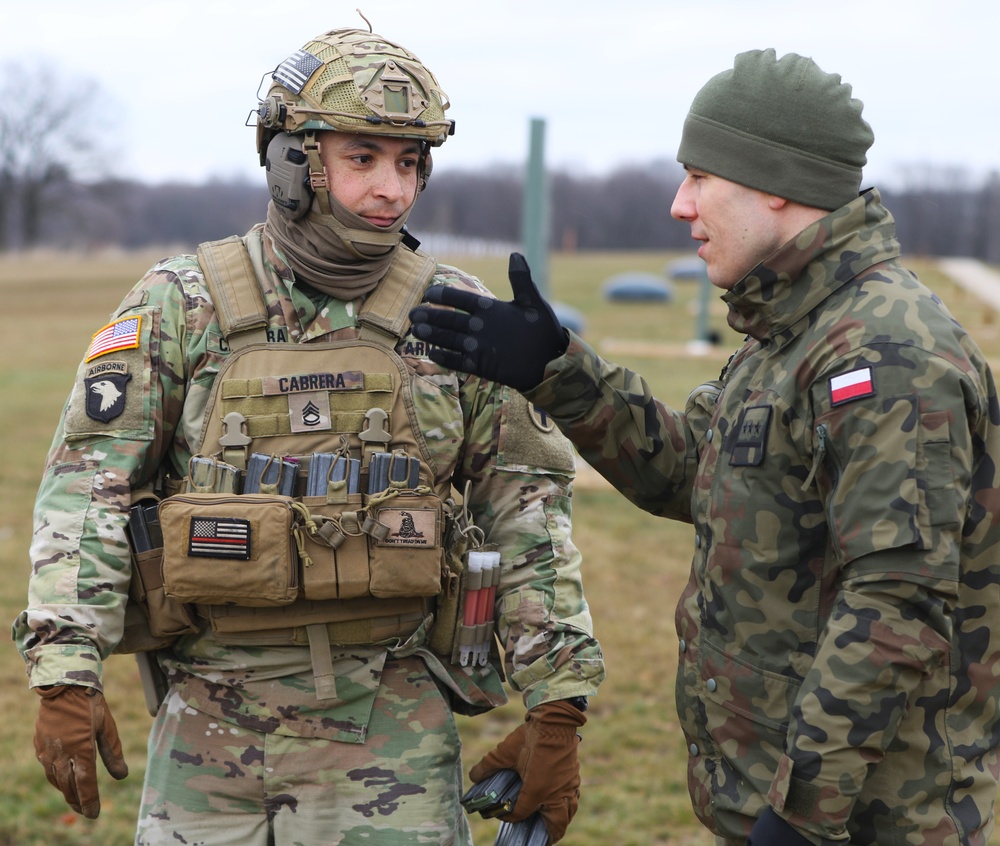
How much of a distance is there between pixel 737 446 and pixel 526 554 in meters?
0.88

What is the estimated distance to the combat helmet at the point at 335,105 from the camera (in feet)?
9.95

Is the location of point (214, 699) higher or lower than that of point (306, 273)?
lower

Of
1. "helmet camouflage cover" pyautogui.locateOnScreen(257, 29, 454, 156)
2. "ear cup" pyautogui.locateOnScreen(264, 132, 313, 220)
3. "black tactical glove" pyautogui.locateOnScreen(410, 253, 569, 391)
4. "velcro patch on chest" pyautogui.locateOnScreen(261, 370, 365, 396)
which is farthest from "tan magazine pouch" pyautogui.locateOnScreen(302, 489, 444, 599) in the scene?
"helmet camouflage cover" pyautogui.locateOnScreen(257, 29, 454, 156)

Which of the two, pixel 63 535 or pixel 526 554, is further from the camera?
pixel 526 554

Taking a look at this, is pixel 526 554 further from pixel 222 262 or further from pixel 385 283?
pixel 222 262

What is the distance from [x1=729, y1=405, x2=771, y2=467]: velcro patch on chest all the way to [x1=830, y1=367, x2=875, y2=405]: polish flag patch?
0.18 m

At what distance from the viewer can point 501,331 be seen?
277cm

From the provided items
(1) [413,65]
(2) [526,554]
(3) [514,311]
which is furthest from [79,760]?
(1) [413,65]

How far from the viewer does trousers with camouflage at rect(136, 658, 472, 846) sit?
2953 millimetres

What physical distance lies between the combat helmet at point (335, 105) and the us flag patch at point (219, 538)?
0.82 meters

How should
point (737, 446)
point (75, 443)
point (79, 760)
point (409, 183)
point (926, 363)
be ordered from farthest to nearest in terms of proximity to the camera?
1. point (409, 183)
2. point (75, 443)
3. point (79, 760)
4. point (737, 446)
5. point (926, 363)

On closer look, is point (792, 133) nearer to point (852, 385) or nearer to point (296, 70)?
point (852, 385)

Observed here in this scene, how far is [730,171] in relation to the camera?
8.15 ft

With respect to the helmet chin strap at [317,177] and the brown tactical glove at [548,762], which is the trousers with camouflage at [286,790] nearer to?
the brown tactical glove at [548,762]
